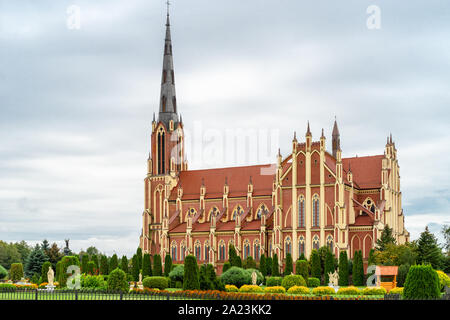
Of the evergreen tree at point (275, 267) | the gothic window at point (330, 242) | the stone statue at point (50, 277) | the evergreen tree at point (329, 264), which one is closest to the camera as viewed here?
the stone statue at point (50, 277)

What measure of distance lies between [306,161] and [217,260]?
1803cm

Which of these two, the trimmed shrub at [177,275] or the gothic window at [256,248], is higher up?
the gothic window at [256,248]

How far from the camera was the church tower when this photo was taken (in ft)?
323

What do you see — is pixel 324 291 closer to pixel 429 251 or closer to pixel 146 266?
pixel 429 251

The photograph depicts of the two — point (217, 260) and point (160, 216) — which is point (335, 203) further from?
point (160, 216)

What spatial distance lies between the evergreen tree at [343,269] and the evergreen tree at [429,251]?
8.89 meters

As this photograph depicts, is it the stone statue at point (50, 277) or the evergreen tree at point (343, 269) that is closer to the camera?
the stone statue at point (50, 277)

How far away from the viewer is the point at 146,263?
82.7 metres

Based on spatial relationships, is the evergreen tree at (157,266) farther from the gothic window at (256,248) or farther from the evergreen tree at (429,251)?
the evergreen tree at (429,251)

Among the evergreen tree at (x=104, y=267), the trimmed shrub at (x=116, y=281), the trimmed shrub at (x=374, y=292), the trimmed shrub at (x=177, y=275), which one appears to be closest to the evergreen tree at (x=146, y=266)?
the evergreen tree at (x=104, y=267)

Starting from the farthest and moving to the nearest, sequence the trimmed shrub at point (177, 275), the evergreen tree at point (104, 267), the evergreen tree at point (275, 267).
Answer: the evergreen tree at point (104, 267) < the evergreen tree at point (275, 267) < the trimmed shrub at point (177, 275)

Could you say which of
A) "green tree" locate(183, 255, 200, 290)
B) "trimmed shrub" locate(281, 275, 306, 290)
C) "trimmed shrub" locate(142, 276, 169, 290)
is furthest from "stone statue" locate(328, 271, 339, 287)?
"green tree" locate(183, 255, 200, 290)

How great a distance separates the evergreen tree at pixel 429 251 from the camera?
2397 inches
